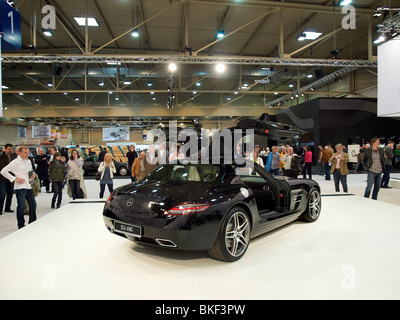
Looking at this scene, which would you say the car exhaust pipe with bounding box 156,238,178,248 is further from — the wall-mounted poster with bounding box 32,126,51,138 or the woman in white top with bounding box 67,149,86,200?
the wall-mounted poster with bounding box 32,126,51,138

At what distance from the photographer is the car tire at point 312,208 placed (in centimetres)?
399

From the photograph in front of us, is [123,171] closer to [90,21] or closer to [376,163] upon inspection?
[90,21]

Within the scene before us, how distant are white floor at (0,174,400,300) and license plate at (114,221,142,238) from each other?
11.8 inches

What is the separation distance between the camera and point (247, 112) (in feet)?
73.3

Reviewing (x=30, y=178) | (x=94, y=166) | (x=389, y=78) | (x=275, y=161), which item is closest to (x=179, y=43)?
(x=94, y=166)

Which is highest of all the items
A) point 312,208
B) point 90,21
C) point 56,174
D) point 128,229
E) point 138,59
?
point 90,21

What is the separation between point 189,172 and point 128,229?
3.12 ft

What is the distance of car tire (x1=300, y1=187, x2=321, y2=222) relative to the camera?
13.1 feet

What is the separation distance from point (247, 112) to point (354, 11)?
40.2ft

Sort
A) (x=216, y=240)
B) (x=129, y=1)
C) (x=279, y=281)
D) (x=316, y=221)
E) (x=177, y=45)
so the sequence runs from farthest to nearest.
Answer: (x=177, y=45) → (x=129, y=1) → (x=316, y=221) → (x=216, y=240) → (x=279, y=281)

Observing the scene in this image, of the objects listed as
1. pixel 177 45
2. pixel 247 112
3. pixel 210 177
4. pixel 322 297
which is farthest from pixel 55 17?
pixel 247 112

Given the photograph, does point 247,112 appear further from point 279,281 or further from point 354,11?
point 279,281

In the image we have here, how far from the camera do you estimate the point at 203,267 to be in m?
2.49

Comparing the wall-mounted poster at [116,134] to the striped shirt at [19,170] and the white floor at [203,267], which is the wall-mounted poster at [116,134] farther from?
the white floor at [203,267]
